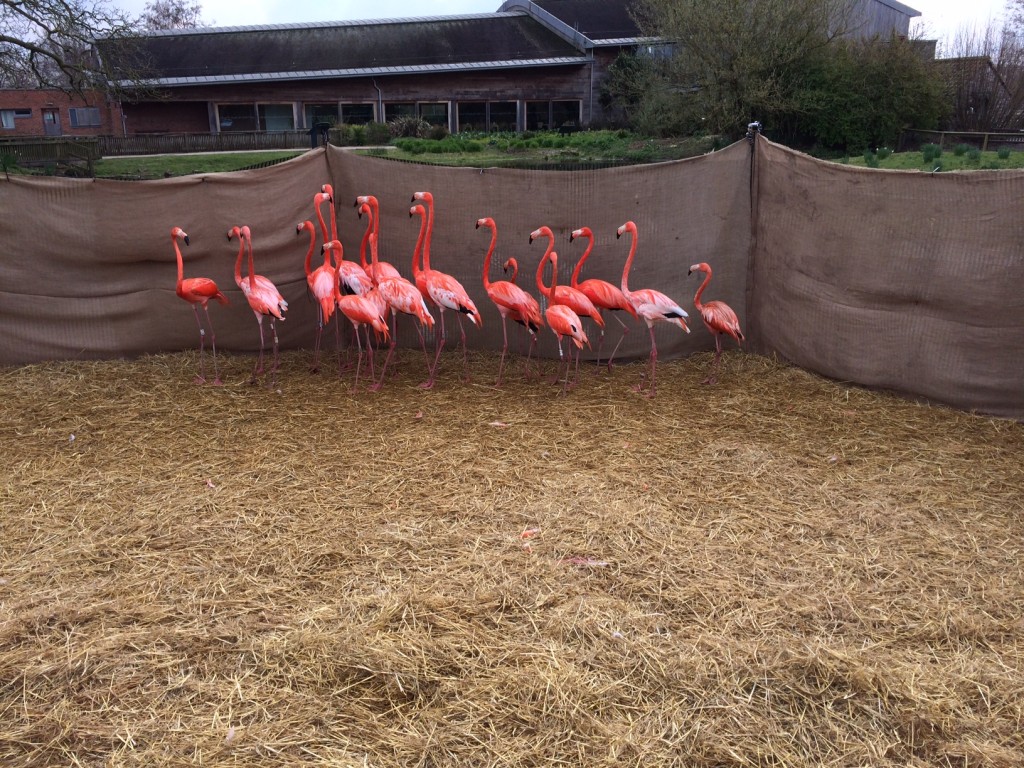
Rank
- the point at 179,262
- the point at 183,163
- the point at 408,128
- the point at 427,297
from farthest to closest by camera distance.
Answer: the point at 408,128
the point at 183,163
the point at 427,297
the point at 179,262

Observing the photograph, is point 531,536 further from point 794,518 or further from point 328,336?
point 328,336

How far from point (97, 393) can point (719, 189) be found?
4.86 meters

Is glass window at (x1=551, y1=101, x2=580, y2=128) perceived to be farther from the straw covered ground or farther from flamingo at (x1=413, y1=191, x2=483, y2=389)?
the straw covered ground

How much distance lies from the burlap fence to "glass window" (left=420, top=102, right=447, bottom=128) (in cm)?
1864

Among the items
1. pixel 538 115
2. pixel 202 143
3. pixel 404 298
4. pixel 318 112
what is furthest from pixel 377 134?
pixel 404 298

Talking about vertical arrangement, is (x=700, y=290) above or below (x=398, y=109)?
below

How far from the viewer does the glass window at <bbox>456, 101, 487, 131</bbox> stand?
2395cm

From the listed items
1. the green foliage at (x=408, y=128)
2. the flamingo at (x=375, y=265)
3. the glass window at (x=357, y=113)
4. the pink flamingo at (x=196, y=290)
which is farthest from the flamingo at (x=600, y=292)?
the glass window at (x=357, y=113)

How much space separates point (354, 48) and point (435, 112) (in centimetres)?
380

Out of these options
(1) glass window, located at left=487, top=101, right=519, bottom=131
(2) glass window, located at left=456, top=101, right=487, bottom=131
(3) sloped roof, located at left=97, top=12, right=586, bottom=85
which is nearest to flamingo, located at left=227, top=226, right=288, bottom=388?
(3) sloped roof, located at left=97, top=12, right=586, bottom=85

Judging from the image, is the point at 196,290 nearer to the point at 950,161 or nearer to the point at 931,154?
the point at 931,154

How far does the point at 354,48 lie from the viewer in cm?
2511

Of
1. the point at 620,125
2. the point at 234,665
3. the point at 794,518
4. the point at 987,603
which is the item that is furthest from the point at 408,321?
the point at 620,125

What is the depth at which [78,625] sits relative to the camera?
291 cm
